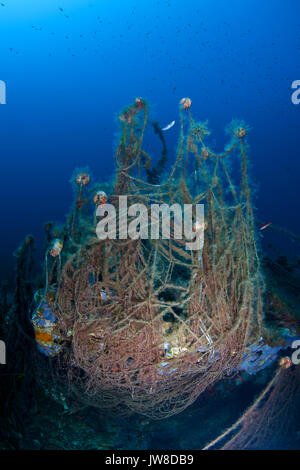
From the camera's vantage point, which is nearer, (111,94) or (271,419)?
(271,419)

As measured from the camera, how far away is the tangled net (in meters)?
2.56

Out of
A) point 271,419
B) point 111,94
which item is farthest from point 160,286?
point 111,94

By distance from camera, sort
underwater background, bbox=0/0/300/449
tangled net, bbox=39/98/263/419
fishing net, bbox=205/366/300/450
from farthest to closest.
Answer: underwater background, bbox=0/0/300/449
fishing net, bbox=205/366/300/450
tangled net, bbox=39/98/263/419

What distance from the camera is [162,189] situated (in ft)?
9.14

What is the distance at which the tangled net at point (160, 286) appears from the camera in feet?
8.41

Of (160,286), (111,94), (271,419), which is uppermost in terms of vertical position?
(111,94)

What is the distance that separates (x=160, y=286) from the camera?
2.60 m

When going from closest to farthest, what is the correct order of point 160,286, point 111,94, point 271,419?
1. point 160,286
2. point 271,419
3. point 111,94

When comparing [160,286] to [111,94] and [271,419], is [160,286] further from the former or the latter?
[111,94]

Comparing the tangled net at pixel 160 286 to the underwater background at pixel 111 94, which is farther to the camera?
the underwater background at pixel 111 94

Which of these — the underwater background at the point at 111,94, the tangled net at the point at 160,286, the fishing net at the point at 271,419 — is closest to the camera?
the tangled net at the point at 160,286

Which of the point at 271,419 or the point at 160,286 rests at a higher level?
the point at 160,286

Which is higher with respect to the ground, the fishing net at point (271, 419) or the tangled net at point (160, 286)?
the tangled net at point (160, 286)
